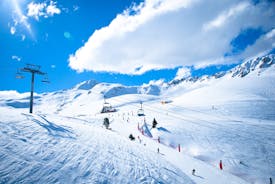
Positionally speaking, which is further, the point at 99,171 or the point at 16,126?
the point at 16,126

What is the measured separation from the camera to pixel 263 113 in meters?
50.9

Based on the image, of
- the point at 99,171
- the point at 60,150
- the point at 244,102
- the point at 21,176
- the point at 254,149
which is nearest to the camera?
the point at 21,176

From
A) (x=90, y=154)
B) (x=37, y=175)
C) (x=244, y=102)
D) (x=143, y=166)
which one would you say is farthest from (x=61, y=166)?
(x=244, y=102)

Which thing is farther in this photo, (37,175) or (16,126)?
(16,126)

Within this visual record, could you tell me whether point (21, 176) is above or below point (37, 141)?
below

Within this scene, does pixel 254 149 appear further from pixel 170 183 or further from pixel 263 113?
pixel 263 113

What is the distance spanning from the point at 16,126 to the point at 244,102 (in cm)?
7090

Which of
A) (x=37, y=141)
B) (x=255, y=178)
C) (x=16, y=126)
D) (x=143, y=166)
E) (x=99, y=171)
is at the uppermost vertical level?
(x=16, y=126)

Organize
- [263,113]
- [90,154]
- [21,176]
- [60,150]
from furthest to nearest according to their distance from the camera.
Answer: [263,113]
[90,154]
[60,150]
[21,176]

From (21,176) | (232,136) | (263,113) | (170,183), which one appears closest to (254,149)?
(232,136)

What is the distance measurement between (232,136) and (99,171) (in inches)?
1100

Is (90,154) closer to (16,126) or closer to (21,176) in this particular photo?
(21,176)

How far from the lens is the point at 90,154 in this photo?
10164 millimetres

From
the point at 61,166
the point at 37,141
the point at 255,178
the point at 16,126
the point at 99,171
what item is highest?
the point at 16,126
